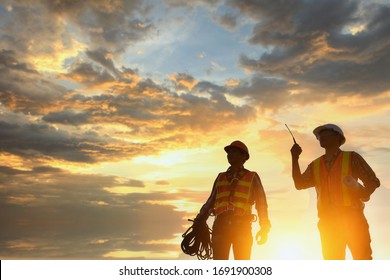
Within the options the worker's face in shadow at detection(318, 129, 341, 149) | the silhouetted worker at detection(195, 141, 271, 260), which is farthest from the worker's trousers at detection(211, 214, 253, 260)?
the worker's face in shadow at detection(318, 129, 341, 149)

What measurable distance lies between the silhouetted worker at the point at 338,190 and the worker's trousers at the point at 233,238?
3.93ft

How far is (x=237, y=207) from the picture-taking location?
30.6 ft

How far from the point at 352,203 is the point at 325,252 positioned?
917 mm

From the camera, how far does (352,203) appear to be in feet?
27.2

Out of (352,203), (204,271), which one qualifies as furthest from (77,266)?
(352,203)

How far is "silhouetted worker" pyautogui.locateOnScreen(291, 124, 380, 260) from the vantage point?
321 inches

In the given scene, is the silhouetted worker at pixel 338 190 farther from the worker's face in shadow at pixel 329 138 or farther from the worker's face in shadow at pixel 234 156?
the worker's face in shadow at pixel 234 156

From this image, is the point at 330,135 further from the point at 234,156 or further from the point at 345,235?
the point at 234,156

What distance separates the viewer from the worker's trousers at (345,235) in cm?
805

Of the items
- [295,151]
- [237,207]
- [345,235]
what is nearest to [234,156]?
[237,207]

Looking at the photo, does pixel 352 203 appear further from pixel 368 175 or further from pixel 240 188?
pixel 240 188

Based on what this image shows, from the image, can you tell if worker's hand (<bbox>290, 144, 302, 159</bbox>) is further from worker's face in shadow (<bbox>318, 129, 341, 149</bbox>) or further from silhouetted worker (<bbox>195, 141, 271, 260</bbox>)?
silhouetted worker (<bbox>195, 141, 271, 260</bbox>)

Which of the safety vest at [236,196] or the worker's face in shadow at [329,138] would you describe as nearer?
the worker's face in shadow at [329,138]

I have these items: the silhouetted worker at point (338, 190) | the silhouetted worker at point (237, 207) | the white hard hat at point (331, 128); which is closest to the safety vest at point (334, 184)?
the silhouetted worker at point (338, 190)
